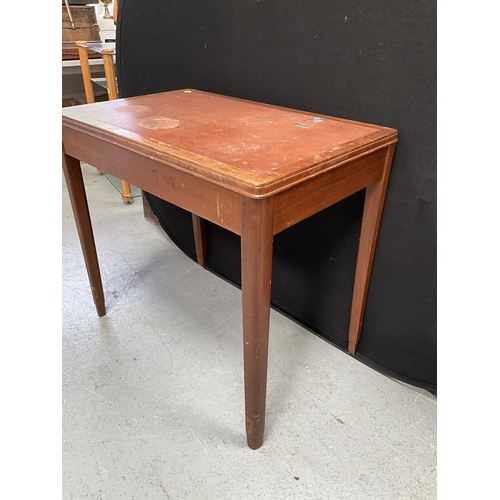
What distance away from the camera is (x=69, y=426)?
3.63 ft

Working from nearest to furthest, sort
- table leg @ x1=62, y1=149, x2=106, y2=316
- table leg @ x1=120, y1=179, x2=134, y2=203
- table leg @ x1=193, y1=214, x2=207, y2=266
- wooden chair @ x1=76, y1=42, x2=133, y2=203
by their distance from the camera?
table leg @ x1=62, y1=149, x2=106, y2=316
table leg @ x1=193, y1=214, x2=207, y2=266
wooden chair @ x1=76, y1=42, x2=133, y2=203
table leg @ x1=120, y1=179, x2=134, y2=203

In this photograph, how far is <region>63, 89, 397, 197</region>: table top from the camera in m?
0.75

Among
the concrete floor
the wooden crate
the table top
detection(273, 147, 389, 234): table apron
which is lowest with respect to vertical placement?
the concrete floor

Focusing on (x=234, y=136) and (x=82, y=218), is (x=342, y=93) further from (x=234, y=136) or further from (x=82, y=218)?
(x=82, y=218)

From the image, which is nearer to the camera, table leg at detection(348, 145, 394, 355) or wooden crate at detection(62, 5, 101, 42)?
table leg at detection(348, 145, 394, 355)

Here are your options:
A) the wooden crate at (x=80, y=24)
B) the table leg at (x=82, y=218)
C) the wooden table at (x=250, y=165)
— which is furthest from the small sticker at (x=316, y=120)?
the wooden crate at (x=80, y=24)

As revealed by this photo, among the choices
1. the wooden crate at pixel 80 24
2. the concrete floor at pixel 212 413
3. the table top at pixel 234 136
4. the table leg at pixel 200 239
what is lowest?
the concrete floor at pixel 212 413

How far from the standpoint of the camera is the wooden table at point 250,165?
754 mm

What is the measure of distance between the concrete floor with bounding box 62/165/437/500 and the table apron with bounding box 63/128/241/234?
1.92 ft

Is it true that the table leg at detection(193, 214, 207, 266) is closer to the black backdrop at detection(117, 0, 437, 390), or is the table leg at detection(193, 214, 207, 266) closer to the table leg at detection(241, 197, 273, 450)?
the black backdrop at detection(117, 0, 437, 390)

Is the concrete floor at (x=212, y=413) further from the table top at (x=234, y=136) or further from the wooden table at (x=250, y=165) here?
the table top at (x=234, y=136)

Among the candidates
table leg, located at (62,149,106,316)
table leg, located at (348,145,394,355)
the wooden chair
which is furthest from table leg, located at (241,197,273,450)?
the wooden chair

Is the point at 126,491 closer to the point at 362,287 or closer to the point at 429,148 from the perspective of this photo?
the point at 362,287

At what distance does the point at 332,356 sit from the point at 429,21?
0.92 metres
